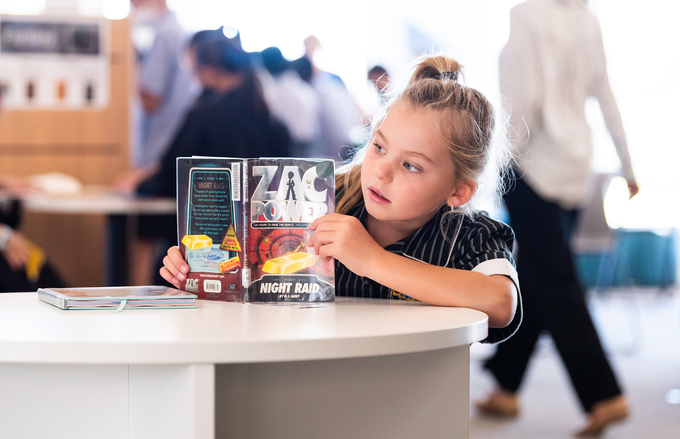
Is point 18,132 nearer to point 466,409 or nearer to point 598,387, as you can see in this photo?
point 598,387

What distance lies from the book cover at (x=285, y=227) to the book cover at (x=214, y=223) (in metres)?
0.02

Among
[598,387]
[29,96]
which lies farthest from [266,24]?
[598,387]

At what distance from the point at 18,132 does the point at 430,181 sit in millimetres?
3333

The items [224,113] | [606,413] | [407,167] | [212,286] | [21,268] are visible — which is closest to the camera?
[212,286]

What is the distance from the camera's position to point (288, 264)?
88cm

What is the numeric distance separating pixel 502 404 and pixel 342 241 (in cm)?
157

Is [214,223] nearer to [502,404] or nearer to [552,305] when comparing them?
[552,305]

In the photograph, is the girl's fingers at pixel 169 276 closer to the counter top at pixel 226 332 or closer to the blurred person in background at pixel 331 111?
the counter top at pixel 226 332

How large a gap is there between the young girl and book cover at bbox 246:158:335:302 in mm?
24

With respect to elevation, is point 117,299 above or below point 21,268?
above

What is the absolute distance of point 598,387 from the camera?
6.63ft

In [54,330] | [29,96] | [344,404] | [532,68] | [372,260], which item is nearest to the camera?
[54,330]

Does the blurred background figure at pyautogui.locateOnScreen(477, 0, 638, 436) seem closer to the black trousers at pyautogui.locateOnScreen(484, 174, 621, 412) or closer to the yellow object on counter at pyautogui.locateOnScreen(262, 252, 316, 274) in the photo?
the black trousers at pyautogui.locateOnScreen(484, 174, 621, 412)

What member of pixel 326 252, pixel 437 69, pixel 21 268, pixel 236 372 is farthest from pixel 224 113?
pixel 236 372
